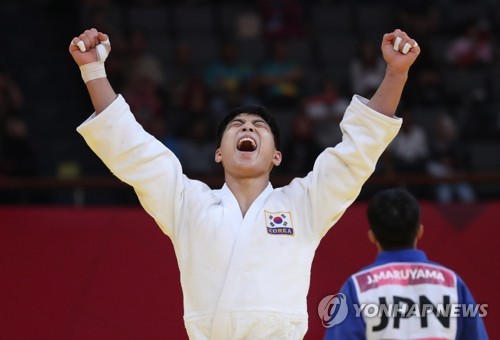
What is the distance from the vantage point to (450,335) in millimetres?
3477

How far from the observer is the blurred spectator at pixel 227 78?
32.3 feet

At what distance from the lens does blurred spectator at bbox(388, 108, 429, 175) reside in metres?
8.77

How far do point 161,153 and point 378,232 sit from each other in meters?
1.00

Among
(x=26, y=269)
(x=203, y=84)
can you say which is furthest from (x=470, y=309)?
(x=203, y=84)

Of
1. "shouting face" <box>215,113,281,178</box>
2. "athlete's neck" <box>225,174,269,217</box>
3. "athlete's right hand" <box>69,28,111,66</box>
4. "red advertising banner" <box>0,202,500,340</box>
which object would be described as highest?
"athlete's right hand" <box>69,28,111,66</box>

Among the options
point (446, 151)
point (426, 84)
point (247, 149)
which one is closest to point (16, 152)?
point (446, 151)

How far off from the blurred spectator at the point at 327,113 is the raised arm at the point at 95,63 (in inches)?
219

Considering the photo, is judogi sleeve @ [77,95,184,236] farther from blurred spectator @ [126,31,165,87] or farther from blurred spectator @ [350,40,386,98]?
blurred spectator @ [350,40,386,98]

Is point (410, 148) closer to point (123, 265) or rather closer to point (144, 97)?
point (144, 97)

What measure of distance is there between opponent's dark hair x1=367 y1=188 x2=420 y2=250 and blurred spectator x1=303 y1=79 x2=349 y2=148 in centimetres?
571

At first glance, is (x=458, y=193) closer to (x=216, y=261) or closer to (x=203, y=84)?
(x=203, y=84)

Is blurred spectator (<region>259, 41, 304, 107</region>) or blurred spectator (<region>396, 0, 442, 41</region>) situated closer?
blurred spectator (<region>259, 41, 304, 107</region>)

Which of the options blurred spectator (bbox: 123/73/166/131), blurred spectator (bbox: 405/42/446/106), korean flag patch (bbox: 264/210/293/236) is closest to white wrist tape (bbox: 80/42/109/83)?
korean flag patch (bbox: 264/210/293/236)

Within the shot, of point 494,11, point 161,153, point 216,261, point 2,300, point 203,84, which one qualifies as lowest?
point 2,300
